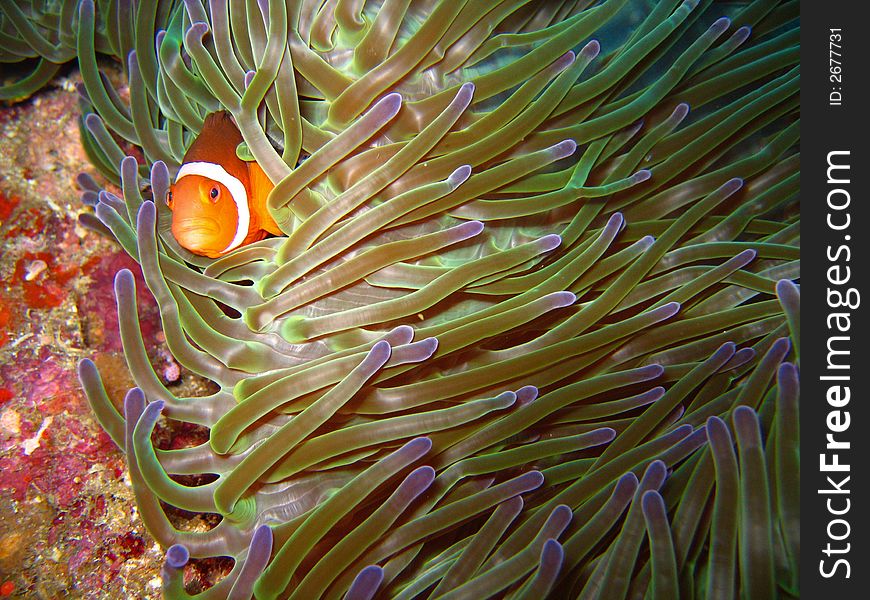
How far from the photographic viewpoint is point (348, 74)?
174cm

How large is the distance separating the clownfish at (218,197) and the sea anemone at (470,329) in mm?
79

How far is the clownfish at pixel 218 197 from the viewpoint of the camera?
1.74 metres

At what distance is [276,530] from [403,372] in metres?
0.55

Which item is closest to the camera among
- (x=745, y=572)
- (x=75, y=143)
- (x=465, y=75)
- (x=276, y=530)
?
(x=745, y=572)

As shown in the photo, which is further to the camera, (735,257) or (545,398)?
(735,257)

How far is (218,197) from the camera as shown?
1766 mm

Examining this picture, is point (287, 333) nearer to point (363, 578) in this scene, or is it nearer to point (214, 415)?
point (214, 415)

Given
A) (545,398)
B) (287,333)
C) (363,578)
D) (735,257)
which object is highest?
(735,257)

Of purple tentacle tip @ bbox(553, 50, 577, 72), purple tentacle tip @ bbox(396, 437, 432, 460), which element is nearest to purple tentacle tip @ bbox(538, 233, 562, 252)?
purple tentacle tip @ bbox(553, 50, 577, 72)

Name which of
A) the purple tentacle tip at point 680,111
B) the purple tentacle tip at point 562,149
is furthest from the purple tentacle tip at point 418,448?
the purple tentacle tip at point 680,111

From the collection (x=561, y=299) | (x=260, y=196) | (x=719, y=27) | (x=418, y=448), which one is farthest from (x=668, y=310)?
(x=260, y=196)

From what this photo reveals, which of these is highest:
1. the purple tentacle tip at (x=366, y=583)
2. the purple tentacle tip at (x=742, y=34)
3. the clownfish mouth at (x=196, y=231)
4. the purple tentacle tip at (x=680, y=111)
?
the purple tentacle tip at (x=742, y=34)

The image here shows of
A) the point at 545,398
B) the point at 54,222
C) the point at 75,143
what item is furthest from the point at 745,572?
the point at 75,143

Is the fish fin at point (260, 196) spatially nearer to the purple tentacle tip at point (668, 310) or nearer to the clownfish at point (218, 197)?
the clownfish at point (218, 197)
